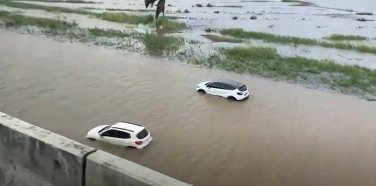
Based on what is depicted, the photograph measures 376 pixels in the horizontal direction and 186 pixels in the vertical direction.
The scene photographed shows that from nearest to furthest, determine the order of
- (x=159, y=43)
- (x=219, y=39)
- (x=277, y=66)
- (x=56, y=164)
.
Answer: (x=56, y=164) → (x=277, y=66) → (x=159, y=43) → (x=219, y=39)

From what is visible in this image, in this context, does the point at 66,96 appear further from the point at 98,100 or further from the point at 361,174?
the point at 361,174

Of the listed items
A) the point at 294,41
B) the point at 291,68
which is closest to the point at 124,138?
the point at 291,68

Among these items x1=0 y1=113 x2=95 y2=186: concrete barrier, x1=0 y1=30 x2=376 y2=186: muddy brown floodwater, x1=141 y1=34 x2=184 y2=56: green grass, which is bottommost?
x1=0 y1=30 x2=376 y2=186: muddy brown floodwater

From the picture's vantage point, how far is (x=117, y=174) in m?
5.66

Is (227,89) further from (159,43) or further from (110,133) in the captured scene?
(159,43)

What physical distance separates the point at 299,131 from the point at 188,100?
16.0 feet

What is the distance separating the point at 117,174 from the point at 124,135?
687 cm

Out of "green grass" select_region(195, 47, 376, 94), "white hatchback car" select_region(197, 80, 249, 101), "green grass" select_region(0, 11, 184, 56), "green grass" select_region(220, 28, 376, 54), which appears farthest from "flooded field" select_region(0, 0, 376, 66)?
"white hatchback car" select_region(197, 80, 249, 101)

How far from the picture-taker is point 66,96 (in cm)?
1720

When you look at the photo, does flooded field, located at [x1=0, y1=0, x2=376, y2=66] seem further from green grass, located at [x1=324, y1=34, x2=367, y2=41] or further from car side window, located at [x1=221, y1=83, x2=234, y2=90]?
car side window, located at [x1=221, y1=83, x2=234, y2=90]

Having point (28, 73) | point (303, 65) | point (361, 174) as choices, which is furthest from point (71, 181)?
point (303, 65)

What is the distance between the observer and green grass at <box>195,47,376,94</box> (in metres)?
22.2

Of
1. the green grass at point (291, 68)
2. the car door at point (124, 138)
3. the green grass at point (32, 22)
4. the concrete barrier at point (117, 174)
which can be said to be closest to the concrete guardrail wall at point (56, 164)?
the concrete barrier at point (117, 174)

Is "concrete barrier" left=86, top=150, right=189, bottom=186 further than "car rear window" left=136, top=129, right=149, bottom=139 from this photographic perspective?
No
